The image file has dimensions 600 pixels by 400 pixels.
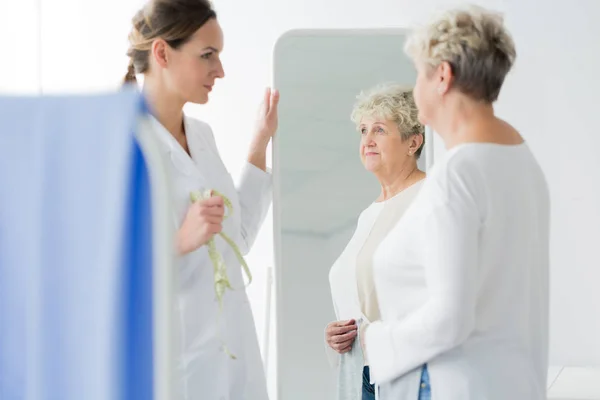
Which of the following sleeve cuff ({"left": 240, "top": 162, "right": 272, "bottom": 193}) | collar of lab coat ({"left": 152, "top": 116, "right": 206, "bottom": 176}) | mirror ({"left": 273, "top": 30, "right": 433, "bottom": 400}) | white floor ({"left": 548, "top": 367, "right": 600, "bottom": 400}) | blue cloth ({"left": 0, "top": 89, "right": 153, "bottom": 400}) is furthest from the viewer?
white floor ({"left": 548, "top": 367, "right": 600, "bottom": 400})

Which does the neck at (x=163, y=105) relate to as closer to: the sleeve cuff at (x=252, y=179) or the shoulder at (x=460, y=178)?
the sleeve cuff at (x=252, y=179)

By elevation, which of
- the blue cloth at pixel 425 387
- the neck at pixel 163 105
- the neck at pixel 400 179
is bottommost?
the blue cloth at pixel 425 387

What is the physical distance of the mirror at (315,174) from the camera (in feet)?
7.82

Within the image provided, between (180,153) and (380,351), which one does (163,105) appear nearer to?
(180,153)

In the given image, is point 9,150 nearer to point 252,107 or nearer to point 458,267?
point 458,267

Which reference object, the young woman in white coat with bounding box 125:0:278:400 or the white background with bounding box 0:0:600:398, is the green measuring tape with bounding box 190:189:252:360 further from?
the white background with bounding box 0:0:600:398

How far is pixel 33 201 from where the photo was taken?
1107mm

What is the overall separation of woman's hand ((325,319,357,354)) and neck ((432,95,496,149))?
760 millimetres

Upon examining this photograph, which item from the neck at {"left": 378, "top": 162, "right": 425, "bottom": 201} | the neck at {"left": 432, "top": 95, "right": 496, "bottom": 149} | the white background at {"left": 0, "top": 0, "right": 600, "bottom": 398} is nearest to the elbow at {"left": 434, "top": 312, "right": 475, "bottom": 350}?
the neck at {"left": 432, "top": 95, "right": 496, "bottom": 149}

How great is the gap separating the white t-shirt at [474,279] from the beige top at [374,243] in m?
0.43

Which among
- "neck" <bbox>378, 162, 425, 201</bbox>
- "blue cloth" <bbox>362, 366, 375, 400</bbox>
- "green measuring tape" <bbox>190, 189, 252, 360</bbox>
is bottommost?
"blue cloth" <bbox>362, 366, 375, 400</bbox>

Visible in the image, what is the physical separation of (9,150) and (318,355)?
1.41m

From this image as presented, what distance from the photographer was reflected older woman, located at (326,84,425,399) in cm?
224

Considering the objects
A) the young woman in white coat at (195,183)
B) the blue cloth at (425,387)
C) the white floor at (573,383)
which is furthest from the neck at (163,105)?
the white floor at (573,383)
